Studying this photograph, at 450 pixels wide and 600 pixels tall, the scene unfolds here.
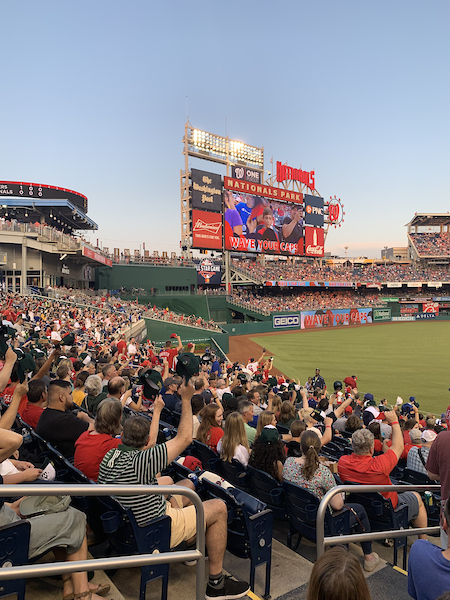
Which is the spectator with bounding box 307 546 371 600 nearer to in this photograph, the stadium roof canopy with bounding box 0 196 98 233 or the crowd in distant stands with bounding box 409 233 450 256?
the stadium roof canopy with bounding box 0 196 98 233

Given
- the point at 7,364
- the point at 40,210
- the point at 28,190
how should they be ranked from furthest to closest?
the point at 28,190
the point at 40,210
the point at 7,364

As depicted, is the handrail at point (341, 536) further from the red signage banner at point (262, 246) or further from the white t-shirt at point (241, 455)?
the red signage banner at point (262, 246)

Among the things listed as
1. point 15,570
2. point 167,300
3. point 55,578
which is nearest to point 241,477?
point 55,578

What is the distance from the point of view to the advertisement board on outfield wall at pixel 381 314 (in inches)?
1932

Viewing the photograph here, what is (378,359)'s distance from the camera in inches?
906

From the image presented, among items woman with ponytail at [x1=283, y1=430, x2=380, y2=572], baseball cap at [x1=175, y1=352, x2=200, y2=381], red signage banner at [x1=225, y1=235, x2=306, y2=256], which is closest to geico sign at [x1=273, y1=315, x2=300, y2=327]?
red signage banner at [x1=225, y1=235, x2=306, y2=256]

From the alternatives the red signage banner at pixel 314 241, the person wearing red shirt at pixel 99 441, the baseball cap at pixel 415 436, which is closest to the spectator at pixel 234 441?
the person wearing red shirt at pixel 99 441

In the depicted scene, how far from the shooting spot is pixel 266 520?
119 inches

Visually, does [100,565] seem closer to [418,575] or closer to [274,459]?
[418,575]

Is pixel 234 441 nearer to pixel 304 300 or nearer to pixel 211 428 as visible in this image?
pixel 211 428

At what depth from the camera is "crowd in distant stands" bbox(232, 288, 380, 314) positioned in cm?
4259

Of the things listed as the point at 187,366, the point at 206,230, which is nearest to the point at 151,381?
the point at 187,366

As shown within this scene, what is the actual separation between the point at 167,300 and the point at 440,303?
1708 inches

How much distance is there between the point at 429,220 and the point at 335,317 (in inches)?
1719
